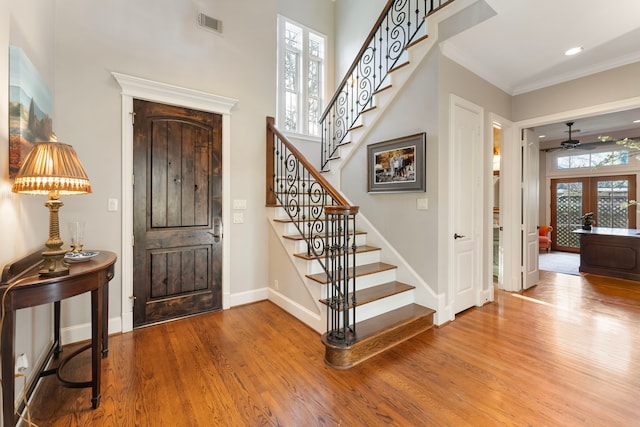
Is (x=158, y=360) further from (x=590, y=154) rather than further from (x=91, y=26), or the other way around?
(x=590, y=154)

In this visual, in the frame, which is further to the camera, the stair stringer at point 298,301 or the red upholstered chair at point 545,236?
the red upholstered chair at point 545,236

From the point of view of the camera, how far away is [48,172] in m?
1.49

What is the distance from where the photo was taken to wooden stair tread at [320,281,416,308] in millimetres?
2713

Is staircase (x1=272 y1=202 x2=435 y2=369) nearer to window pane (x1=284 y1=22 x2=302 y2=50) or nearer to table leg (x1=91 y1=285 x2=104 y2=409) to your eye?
table leg (x1=91 y1=285 x2=104 y2=409)

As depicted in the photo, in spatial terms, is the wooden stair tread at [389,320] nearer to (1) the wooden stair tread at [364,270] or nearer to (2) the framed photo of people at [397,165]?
(1) the wooden stair tread at [364,270]

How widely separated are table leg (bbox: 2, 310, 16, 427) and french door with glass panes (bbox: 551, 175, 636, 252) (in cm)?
963

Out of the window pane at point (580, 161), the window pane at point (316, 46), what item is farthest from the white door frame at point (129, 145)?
the window pane at point (580, 161)

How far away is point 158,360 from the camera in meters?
2.28

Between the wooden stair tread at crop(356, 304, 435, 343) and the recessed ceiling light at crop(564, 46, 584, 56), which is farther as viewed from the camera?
the recessed ceiling light at crop(564, 46, 584, 56)

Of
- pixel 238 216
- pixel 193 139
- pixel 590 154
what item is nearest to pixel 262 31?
pixel 193 139

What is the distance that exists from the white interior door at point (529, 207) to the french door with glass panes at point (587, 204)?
3.93 metres

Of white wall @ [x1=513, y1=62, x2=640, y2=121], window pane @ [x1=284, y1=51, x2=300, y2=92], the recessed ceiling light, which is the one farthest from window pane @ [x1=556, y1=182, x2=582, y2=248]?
window pane @ [x1=284, y1=51, x2=300, y2=92]

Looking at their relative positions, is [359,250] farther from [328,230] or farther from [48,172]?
[48,172]

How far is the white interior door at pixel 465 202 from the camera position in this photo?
10.2 feet
